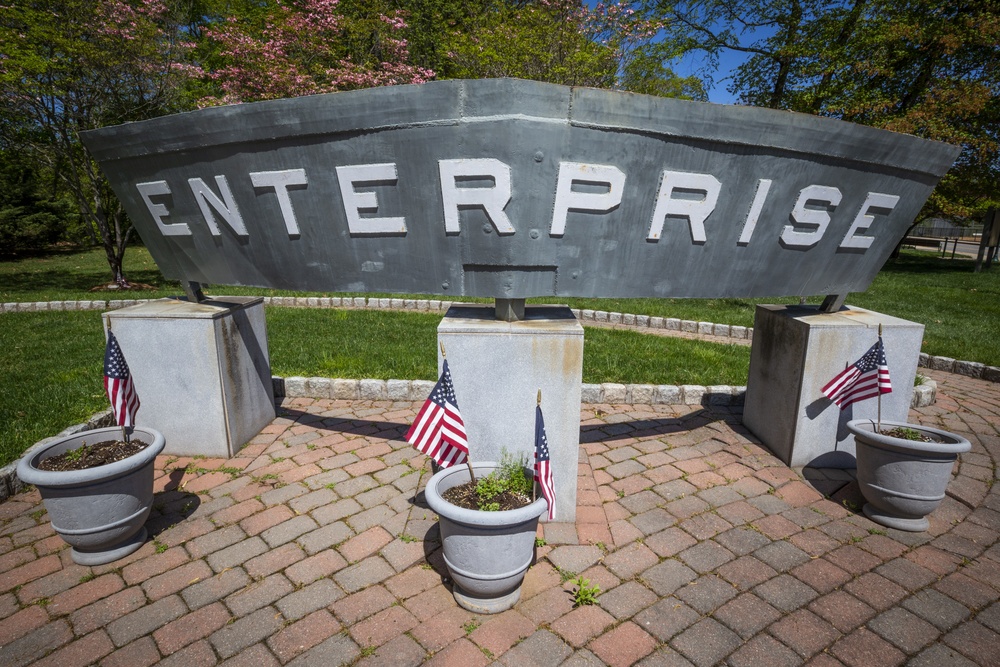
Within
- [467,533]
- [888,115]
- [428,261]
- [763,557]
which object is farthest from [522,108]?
[888,115]

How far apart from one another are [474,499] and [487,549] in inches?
17.2

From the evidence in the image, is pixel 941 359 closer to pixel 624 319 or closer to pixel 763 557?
pixel 624 319

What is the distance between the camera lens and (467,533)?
3.54 meters

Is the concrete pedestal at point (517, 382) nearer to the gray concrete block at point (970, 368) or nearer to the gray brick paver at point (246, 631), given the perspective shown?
the gray brick paver at point (246, 631)

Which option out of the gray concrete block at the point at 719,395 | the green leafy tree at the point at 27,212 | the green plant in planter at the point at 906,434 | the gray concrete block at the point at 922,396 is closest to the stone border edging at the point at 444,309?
the gray concrete block at the point at 922,396

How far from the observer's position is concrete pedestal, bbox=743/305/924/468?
5586 millimetres

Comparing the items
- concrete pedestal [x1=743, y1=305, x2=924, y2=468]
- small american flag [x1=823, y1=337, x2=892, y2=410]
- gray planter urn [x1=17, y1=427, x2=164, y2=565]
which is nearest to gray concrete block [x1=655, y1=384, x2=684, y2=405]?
concrete pedestal [x1=743, y1=305, x2=924, y2=468]

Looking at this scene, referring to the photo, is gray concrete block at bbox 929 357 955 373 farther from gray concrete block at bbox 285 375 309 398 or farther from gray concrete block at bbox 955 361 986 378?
gray concrete block at bbox 285 375 309 398

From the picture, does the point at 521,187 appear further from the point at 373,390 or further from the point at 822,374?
the point at 373,390

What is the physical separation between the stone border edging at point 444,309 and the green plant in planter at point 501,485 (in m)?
6.33

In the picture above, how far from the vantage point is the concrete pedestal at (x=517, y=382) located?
4.40 m

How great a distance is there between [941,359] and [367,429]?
10.3 metres

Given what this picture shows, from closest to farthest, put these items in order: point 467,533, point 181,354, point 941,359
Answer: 1. point 467,533
2. point 181,354
3. point 941,359

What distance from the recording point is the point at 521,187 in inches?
158
